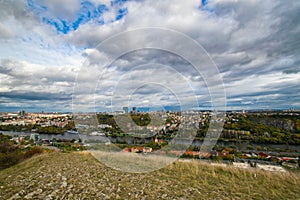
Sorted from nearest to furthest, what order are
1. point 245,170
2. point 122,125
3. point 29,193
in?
point 29,193 < point 245,170 < point 122,125

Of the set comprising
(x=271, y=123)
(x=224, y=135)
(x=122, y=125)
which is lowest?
(x=224, y=135)

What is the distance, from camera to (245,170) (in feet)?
17.5

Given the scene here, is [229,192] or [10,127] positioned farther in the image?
[10,127]

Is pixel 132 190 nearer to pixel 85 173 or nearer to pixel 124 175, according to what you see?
pixel 124 175

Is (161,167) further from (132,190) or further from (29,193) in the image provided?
(29,193)

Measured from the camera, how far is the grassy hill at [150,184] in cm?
352

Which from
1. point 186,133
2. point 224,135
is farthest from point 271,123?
point 186,133

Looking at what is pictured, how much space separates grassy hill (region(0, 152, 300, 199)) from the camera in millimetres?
3523

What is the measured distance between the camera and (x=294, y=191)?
3904mm

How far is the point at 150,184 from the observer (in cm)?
419

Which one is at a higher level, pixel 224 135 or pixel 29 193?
pixel 29 193

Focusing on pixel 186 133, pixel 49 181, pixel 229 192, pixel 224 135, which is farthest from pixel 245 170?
pixel 224 135

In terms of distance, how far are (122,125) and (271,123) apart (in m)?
50.9

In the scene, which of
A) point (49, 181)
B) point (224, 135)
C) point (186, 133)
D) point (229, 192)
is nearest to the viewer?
point (229, 192)
